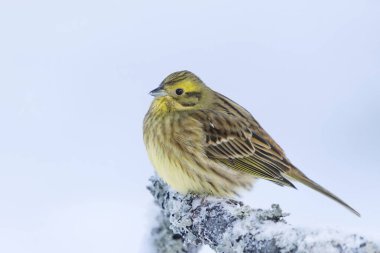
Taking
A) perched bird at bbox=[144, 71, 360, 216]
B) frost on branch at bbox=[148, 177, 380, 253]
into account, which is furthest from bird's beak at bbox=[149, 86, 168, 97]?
frost on branch at bbox=[148, 177, 380, 253]

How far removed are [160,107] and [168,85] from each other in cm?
19

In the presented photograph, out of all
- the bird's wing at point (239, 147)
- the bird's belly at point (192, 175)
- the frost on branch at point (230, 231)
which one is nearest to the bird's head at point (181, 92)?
the bird's wing at point (239, 147)

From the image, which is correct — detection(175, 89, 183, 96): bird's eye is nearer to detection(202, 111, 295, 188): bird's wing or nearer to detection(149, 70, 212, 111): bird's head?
detection(149, 70, 212, 111): bird's head

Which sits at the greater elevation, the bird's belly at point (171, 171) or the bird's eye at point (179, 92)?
the bird's eye at point (179, 92)

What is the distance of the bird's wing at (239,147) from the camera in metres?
4.11

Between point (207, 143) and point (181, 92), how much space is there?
0.36 meters

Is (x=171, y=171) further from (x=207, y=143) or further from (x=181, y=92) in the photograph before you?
(x=181, y=92)

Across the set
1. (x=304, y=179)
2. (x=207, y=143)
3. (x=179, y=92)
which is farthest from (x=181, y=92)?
(x=304, y=179)

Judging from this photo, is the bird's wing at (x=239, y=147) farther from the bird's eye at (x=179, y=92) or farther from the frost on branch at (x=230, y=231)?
the frost on branch at (x=230, y=231)

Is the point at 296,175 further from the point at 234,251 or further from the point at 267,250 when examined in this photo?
the point at 267,250

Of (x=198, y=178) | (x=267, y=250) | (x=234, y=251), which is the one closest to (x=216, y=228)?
(x=234, y=251)

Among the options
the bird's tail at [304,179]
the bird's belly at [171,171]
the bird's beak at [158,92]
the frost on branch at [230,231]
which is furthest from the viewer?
the bird's beak at [158,92]

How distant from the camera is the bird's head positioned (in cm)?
412

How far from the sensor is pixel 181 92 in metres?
4.20
